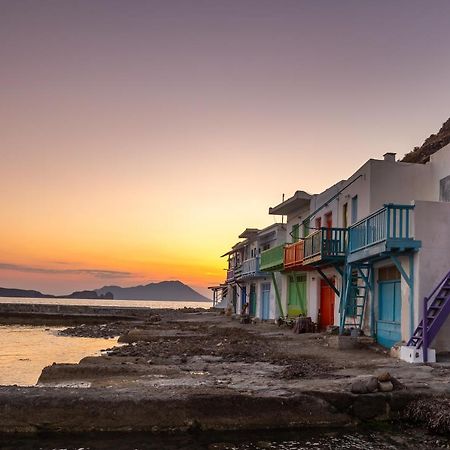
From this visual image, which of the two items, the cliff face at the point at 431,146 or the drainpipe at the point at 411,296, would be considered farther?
the cliff face at the point at 431,146

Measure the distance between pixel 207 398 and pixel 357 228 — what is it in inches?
447

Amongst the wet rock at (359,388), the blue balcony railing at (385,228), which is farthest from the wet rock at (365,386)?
the blue balcony railing at (385,228)

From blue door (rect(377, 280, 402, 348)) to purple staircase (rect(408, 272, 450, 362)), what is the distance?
2.26 meters

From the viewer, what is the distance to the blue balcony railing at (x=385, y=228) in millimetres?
15281

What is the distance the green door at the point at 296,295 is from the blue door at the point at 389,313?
38.1ft

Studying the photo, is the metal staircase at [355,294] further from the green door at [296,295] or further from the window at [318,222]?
the green door at [296,295]

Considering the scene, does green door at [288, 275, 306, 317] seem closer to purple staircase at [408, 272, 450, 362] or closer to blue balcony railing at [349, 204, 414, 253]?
blue balcony railing at [349, 204, 414, 253]

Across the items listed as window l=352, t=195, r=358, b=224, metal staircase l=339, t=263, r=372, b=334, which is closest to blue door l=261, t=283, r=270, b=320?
window l=352, t=195, r=358, b=224

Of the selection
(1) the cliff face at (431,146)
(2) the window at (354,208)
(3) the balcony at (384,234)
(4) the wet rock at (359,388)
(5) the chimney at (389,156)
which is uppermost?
(1) the cliff face at (431,146)

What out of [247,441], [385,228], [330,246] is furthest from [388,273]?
[247,441]

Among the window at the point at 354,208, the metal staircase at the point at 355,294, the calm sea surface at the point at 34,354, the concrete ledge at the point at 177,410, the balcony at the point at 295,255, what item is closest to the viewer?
the concrete ledge at the point at 177,410

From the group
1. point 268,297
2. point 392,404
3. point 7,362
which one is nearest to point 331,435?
point 392,404

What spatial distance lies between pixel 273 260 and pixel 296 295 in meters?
2.57

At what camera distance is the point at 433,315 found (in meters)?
14.6
